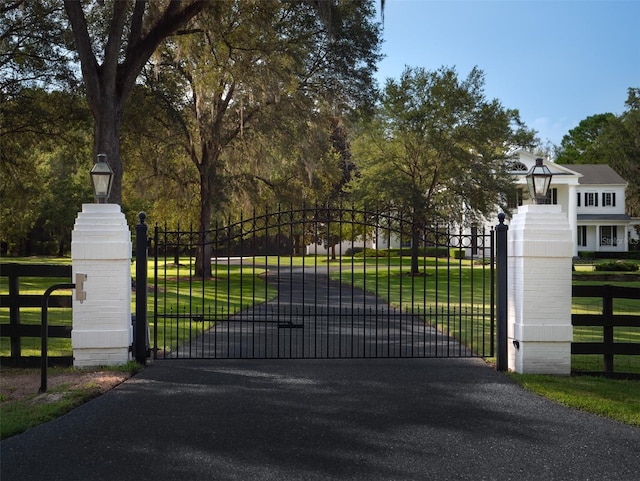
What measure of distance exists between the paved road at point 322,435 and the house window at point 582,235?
143ft

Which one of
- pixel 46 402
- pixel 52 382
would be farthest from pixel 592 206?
pixel 46 402

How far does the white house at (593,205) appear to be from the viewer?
4441 centimetres

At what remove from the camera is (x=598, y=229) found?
46719mm

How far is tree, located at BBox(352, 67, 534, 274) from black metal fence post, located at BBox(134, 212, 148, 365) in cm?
1978

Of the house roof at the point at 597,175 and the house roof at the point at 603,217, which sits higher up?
the house roof at the point at 597,175

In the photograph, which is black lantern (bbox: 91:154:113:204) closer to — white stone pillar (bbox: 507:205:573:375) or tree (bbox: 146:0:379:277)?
white stone pillar (bbox: 507:205:573:375)

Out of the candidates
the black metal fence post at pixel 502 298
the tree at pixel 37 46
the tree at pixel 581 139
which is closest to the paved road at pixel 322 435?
the black metal fence post at pixel 502 298

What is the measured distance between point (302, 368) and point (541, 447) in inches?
151

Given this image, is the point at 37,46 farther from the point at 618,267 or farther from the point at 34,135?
the point at 618,267

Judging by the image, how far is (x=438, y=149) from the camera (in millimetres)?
27938

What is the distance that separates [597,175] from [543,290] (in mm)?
46467

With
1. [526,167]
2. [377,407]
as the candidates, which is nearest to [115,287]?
[377,407]

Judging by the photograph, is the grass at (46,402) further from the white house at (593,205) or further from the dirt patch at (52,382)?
the white house at (593,205)

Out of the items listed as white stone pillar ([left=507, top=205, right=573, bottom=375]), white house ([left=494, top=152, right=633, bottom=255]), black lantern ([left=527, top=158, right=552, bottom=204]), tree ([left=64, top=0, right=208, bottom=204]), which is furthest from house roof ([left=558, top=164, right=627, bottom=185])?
white stone pillar ([left=507, top=205, right=573, bottom=375])
